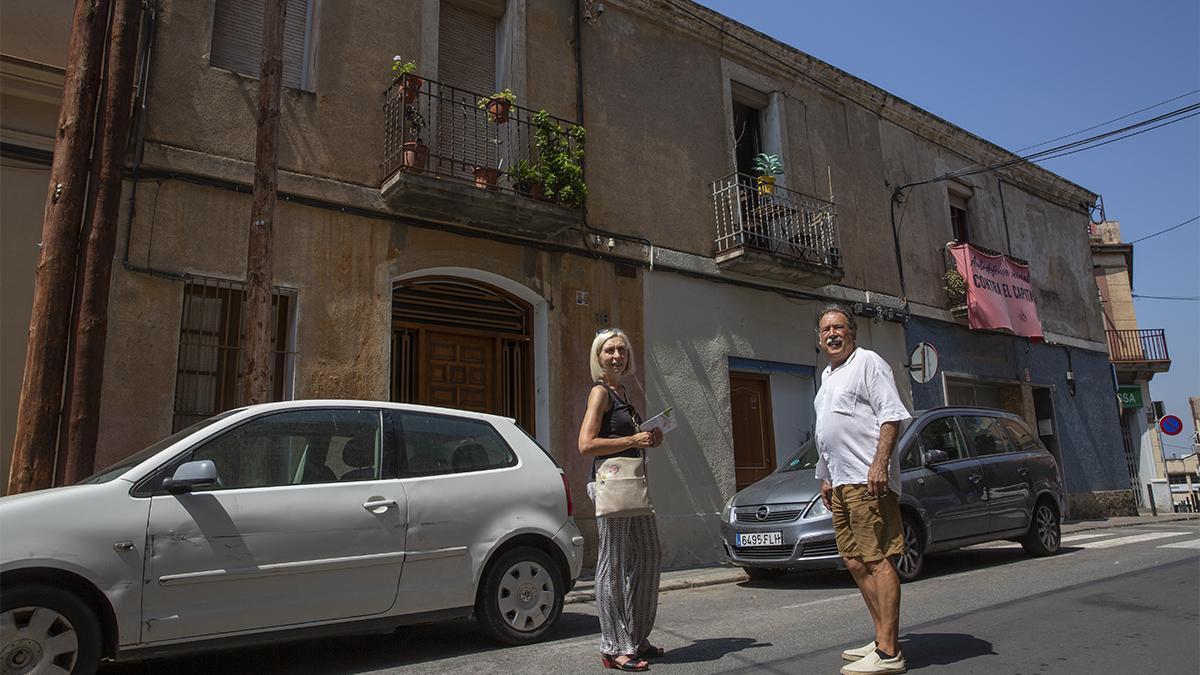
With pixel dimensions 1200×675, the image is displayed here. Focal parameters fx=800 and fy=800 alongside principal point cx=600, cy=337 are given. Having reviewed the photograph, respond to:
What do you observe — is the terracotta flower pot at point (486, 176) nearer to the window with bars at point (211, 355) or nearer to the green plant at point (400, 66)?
the green plant at point (400, 66)

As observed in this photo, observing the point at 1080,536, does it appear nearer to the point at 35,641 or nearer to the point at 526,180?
the point at 526,180

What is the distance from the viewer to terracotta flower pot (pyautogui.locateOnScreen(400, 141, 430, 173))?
8656mm

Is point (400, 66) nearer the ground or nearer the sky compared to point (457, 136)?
nearer the sky

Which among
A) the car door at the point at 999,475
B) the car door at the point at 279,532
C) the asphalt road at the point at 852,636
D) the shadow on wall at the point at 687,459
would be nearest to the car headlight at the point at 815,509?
the asphalt road at the point at 852,636

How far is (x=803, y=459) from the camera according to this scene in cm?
852

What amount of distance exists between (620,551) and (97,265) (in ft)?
15.7

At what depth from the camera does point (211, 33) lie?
827cm

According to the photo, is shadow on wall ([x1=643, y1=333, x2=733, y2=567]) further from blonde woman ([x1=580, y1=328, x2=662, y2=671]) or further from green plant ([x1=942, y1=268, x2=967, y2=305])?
green plant ([x1=942, y1=268, x2=967, y2=305])

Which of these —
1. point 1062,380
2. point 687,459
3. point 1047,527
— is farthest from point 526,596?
point 1062,380

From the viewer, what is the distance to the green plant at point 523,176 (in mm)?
9633

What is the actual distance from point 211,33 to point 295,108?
107 cm

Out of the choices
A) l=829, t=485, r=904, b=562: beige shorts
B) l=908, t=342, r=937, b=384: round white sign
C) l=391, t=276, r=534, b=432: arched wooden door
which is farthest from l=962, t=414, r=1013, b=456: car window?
l=829, t=485, r=904, b=562: beige shorts

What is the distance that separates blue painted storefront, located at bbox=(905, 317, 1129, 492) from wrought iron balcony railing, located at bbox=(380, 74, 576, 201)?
862 centimetres

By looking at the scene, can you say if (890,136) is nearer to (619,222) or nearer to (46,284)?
(619,222)
